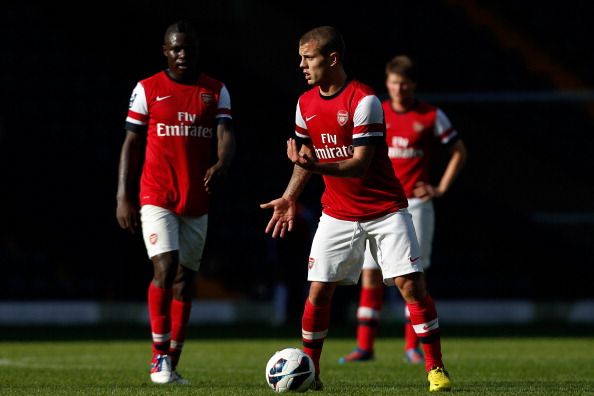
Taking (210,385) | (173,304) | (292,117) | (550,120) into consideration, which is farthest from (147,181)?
(550,120)

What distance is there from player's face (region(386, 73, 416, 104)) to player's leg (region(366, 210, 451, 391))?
8.19ft

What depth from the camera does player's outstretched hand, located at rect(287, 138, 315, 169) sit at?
239 inches

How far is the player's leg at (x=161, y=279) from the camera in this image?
731 cm

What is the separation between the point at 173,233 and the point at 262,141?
28.5 feet

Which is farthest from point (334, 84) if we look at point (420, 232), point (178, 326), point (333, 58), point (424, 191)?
point (420, 232)

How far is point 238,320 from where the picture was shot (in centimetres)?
1587

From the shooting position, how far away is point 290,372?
6.39 m

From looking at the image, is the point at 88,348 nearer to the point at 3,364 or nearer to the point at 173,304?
the point at 3,364

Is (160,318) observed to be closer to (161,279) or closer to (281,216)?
(161,279)

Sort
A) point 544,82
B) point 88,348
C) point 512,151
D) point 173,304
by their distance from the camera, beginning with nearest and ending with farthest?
point 173,304 → point 88,348 → point 512,151 → point 544,82

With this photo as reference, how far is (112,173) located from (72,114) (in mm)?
1513

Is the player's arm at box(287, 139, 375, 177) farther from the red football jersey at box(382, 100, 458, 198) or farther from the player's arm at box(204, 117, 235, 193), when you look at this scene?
the red football jersey at box(382, 100, 458, 198)

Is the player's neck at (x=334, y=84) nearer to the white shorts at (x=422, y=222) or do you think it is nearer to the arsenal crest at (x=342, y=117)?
the arsenal crest at (x=342, y=117)

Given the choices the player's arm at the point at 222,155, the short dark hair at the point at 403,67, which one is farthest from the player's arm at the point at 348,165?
the short dark hair at the point at 403,67
